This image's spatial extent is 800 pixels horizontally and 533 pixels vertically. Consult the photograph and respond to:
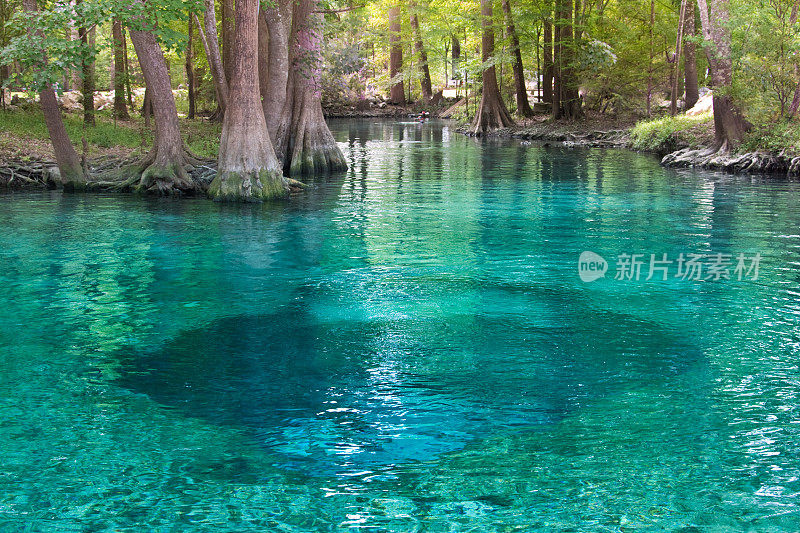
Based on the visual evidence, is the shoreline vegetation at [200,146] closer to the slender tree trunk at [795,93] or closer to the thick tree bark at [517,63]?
the slender tree trunk at [795,93]

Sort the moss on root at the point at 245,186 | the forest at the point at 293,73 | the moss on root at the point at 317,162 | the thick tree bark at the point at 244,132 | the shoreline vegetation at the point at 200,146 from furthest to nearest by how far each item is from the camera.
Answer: the moss on root at the point at 317,162 < the shoreline vegetation at the point at 200,146 < the moss on root at the point at 245,186 < the thick tree bark at the point at 244,132 < the forest at the point at 293,73

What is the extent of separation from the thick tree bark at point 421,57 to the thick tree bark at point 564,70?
18.3 meters

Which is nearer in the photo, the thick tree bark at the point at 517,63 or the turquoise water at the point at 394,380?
the turquoise water at the point at 394,380

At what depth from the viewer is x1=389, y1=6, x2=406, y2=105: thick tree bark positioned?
6089 centimetres

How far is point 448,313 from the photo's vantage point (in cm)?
930

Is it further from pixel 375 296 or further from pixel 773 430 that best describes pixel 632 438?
pixel 375 296

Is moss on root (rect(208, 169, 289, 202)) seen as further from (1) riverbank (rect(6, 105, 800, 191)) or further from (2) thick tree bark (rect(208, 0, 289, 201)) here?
(1) riverbank (rect(6, 105, 800, 191))

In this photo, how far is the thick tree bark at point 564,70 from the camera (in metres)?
35.7

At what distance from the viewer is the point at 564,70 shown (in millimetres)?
37469

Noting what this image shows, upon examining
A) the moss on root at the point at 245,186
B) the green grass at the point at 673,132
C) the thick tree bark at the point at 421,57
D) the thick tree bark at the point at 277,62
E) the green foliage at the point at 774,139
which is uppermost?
the thick tree bark at the point at 421,57

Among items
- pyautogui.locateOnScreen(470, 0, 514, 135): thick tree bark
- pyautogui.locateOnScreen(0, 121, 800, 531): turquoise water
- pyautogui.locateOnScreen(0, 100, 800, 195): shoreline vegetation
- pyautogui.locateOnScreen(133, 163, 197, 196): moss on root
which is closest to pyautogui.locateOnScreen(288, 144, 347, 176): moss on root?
pyautogui.locateOnScreen(0, 100, 800, 195): shoreline vegetation

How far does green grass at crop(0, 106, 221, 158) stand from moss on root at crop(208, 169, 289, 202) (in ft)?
15.8

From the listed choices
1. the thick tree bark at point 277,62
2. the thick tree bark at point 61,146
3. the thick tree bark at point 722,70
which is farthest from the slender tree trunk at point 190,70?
the thick tree bark at point 722,70

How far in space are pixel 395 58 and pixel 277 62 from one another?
44.0 metres
